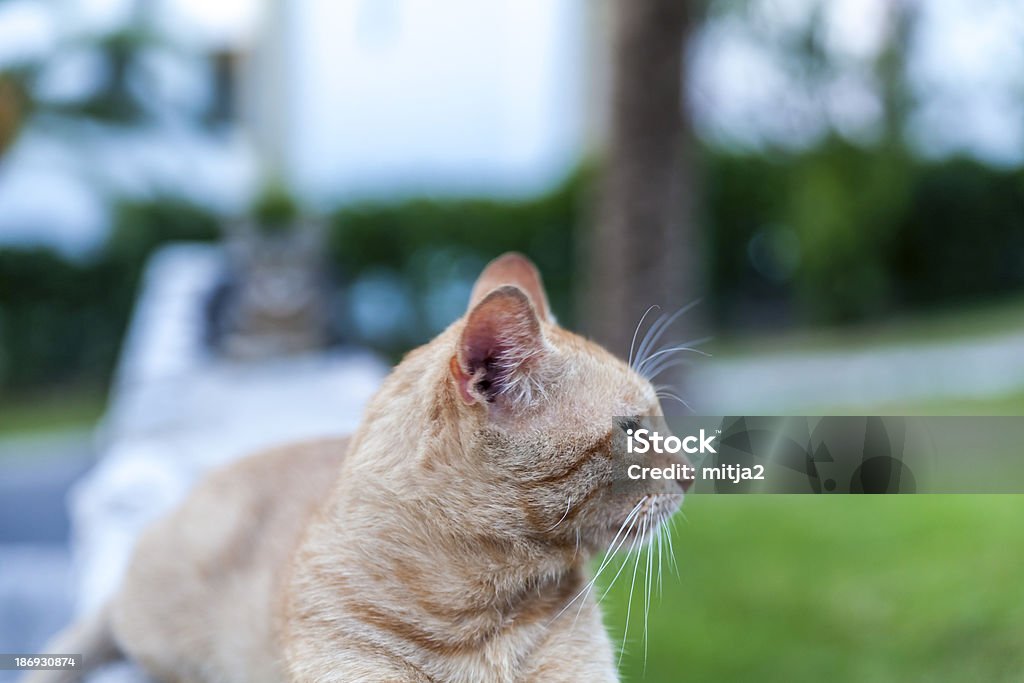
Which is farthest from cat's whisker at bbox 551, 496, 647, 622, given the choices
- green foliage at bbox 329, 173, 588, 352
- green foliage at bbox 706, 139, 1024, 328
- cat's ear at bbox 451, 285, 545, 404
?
green foliage at bbox 706, 139, 1024, 328

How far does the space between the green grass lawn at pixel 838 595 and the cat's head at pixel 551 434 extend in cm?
27

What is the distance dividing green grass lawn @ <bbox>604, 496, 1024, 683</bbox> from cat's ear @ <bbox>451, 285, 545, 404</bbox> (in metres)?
0.49

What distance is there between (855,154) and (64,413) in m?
7.17

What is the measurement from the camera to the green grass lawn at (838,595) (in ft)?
7.77

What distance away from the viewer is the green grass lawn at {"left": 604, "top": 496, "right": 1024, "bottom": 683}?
93.2 inches

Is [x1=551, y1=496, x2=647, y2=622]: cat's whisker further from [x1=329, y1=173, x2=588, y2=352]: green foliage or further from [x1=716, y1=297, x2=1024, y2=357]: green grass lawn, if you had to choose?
[x1=329, y1=173, x2=588, y2=352]: green foliage

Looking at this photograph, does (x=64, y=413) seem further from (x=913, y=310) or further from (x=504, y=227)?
(x=913, y=310)

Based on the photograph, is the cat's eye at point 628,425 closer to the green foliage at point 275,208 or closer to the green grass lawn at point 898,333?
the green grass lawn at point 898,333

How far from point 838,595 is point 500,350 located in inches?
91.5

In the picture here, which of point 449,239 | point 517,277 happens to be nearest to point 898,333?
point 449,239

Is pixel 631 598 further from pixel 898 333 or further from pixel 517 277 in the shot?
pixel 898 333

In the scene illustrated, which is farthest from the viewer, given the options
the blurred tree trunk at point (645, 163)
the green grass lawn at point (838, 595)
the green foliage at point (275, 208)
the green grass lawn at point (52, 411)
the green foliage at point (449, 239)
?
the green foliage at point (275, 208)

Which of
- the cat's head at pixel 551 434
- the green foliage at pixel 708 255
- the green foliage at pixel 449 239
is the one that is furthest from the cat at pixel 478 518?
the green foliage at pixel 449 239

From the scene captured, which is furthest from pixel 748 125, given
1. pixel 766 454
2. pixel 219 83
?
pixel 766 454
